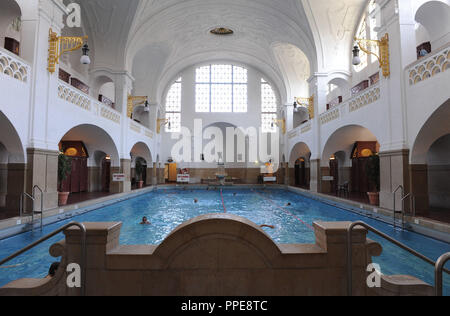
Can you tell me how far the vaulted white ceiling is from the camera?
13094mm

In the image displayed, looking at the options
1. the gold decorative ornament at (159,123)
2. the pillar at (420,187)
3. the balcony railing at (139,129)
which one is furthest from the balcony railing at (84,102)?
the pillar at (420,187)

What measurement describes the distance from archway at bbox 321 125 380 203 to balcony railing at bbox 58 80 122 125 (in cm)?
1215

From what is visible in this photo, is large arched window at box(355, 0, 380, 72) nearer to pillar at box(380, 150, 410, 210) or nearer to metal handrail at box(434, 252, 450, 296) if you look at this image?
pillar at box(380, 150, 410, 210)

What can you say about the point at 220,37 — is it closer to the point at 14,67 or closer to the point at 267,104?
the point at 267,104

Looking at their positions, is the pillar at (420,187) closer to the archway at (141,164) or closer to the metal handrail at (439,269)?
the metal handrail at (439,269)

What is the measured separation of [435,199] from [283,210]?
5592 mm

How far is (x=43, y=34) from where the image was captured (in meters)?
7.70

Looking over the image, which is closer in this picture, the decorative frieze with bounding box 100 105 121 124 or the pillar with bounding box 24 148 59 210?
the pillar with bounding box 24 148 59 210

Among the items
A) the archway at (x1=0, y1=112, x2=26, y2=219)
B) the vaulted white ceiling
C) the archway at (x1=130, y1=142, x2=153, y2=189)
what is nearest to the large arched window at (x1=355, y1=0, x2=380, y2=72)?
the vaulted white ceiling

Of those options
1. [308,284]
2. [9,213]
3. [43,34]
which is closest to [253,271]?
[308,284]

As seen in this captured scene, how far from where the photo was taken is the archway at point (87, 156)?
12.9 meters

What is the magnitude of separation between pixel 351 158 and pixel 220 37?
14.2m

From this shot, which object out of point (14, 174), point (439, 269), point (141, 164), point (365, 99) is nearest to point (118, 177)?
point (14, 174)
